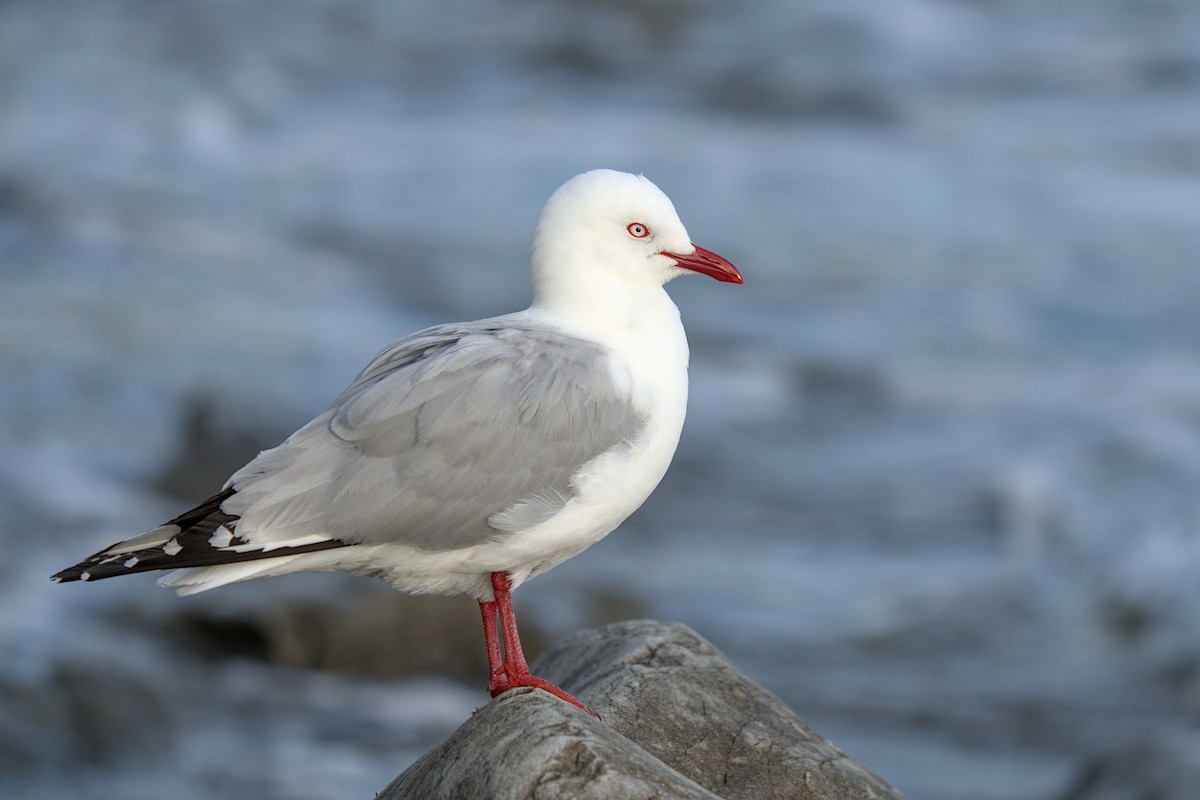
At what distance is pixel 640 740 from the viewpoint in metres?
5.39

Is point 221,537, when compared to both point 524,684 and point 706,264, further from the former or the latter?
point 706,264

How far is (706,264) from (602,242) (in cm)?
44

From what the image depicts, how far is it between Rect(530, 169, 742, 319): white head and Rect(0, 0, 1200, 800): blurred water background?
12.6 ft

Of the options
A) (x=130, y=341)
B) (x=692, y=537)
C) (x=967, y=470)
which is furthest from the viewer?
(x=130, y=341)

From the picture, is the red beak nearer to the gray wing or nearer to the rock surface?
the gray wing

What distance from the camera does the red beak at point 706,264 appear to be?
19.6 ft

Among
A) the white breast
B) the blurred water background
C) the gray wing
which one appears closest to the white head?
the white breast

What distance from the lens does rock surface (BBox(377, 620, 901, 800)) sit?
14.9 ft

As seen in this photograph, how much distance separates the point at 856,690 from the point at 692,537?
230 centimetres

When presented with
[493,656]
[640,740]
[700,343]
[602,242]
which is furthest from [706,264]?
→ [700,343]

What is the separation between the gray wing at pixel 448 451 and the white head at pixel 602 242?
461mm

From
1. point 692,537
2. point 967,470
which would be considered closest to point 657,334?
point 692,537

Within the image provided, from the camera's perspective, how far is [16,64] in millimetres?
22656

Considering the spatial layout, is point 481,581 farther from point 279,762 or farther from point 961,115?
point 961,115
